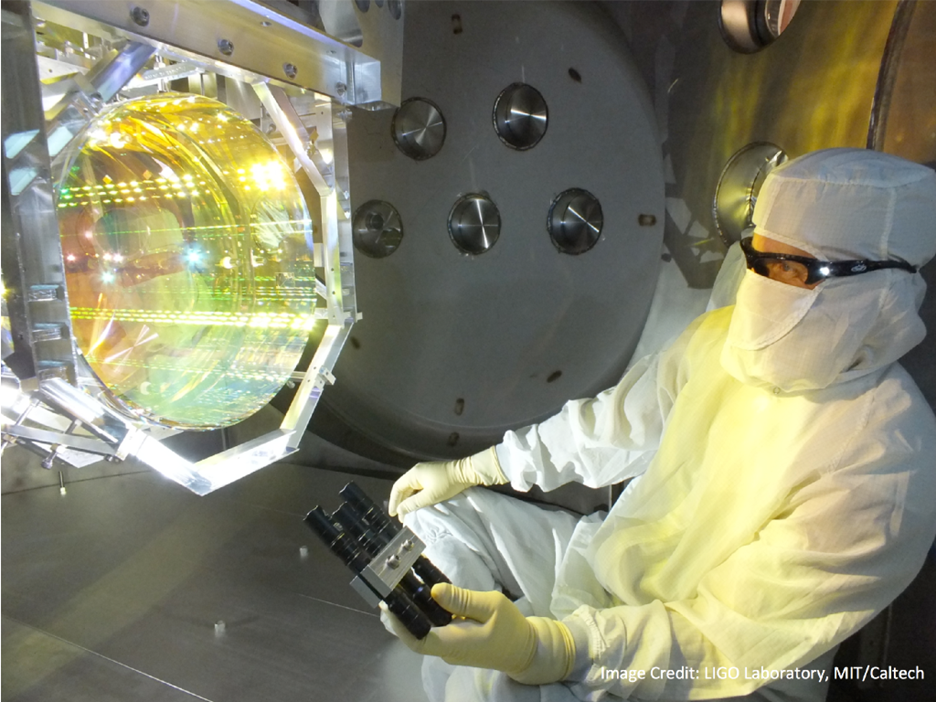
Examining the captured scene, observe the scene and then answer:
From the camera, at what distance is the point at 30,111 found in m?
0.75

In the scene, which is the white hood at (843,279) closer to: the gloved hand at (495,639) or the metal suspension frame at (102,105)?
the gloved hand at (495,639)

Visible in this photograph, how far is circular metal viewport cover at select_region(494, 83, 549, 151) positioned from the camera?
155 centimetres

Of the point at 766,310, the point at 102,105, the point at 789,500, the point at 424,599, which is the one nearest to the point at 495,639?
the point at 424,599

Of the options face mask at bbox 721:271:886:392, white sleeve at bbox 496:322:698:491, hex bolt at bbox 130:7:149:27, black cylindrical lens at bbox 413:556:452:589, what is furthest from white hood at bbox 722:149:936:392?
hex bolt at bbox 130:7:149:27

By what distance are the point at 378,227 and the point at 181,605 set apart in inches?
36.7

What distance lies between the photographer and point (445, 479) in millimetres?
1495

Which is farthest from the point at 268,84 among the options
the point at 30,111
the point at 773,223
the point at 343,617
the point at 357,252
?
the point at 343,617

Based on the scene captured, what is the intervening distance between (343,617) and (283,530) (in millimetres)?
358

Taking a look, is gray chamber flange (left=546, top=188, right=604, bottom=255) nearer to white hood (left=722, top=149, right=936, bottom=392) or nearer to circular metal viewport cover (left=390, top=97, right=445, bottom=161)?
circular metal viewport cover (left=390, top=97, right=445, bottom=161)

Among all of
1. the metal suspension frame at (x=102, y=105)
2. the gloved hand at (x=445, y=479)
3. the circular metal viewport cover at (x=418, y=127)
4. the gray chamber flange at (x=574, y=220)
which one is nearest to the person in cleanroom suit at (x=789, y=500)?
the gloved hand at (x=445, y=479)

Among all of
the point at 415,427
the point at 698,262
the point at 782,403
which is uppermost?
the point at 698,262

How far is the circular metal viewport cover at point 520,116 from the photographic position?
5.10 ft

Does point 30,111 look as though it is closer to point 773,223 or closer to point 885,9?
point 773,223

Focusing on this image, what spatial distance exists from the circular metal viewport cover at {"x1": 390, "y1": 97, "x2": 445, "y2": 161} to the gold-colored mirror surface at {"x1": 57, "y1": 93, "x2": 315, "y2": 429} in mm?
373
